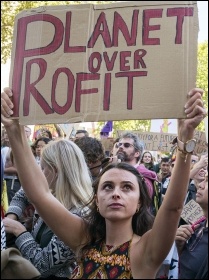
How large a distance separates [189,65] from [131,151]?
2605mm

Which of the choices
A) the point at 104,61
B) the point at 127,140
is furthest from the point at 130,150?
the point at 104,61

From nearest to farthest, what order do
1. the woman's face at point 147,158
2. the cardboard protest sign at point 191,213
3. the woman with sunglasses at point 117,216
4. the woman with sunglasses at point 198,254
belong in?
the woman with sunglasses at point 198,254 < the woman with sunglasses at point 117,216 < the cardboard protest sign at point 191,213 < the woman's face at point 147,158

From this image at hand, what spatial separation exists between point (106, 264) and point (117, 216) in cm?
25

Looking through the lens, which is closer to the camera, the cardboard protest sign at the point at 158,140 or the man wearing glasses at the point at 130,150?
the man wearing glasses at the point at 130,150

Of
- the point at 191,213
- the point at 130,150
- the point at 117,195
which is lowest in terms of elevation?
the point at 191,213

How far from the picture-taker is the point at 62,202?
3.52 metres

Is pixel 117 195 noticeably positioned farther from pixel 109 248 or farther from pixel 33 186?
pixel 33 186

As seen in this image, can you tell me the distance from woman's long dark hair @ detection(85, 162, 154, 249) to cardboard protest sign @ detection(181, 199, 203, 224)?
779mm

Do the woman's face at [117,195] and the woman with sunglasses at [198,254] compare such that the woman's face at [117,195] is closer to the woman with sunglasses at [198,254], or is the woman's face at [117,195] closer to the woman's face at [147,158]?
the woman with sunglasses at [198,254]

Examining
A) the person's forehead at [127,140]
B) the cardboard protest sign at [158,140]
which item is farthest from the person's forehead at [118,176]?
the cardboard protest sign at [158,140]

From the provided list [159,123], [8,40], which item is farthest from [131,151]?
[8,40]

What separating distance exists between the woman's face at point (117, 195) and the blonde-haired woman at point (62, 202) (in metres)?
0.35

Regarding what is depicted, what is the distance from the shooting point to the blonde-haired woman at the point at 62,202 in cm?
332

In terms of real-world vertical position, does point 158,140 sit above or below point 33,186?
above
